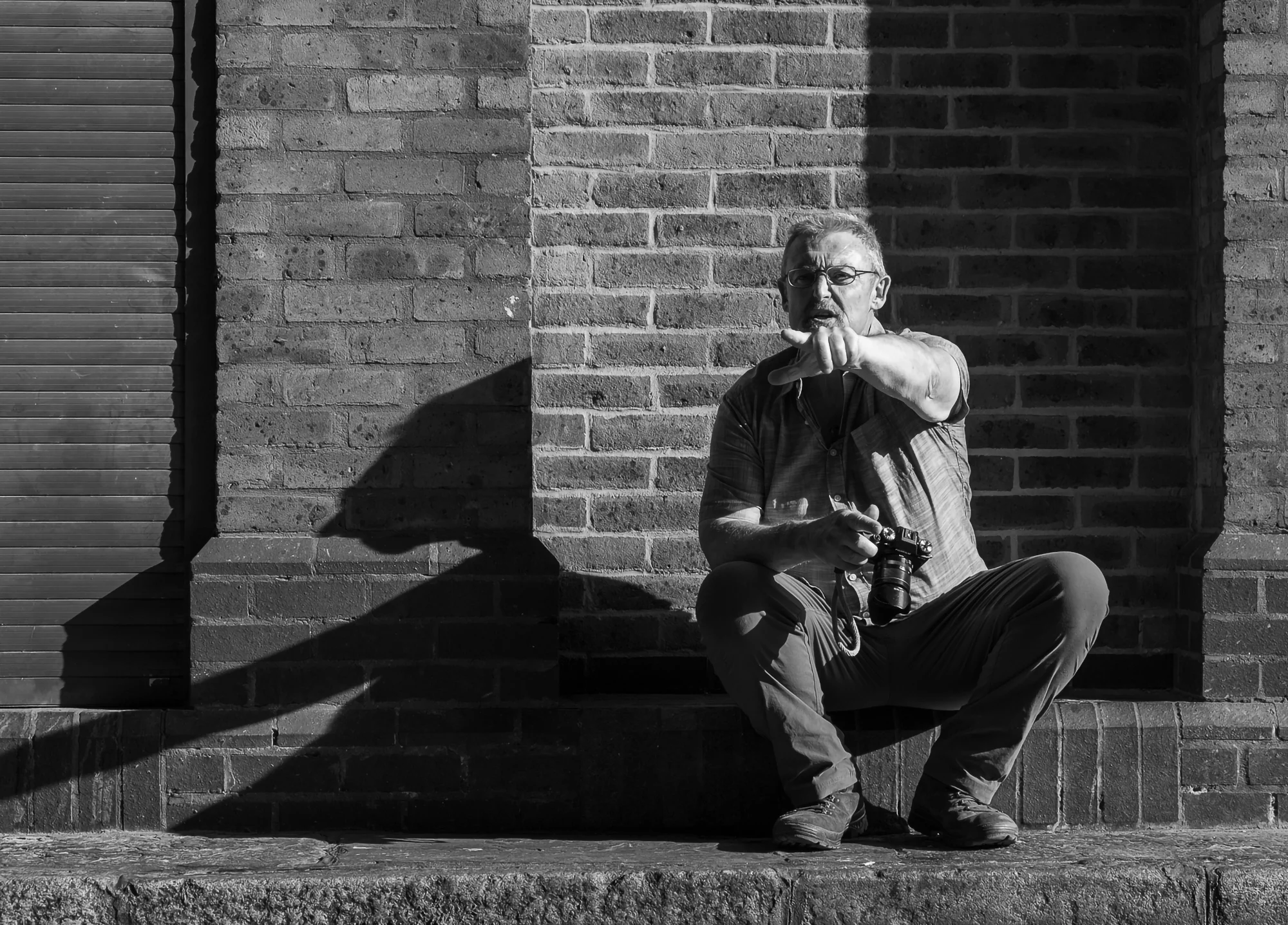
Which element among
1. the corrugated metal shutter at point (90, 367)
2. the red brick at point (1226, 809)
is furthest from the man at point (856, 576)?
the corrugated metal shutter at point (90, 367)

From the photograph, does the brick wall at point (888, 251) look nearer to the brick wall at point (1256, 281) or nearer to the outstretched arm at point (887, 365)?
the brick wall at point (1256, 281)

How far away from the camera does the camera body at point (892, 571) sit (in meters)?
3.25

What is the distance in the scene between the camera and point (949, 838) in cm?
338

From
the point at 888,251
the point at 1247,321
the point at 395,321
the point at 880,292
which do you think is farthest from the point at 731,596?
the point at 1247,321

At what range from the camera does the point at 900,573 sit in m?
3.27

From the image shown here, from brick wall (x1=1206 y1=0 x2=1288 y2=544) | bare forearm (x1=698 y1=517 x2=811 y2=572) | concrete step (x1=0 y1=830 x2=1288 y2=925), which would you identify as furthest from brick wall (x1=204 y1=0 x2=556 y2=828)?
brick wall (x1=1206 y1=0 x2=1288 y2=544)

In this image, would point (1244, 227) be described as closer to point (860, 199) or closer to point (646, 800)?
point (860, 199)

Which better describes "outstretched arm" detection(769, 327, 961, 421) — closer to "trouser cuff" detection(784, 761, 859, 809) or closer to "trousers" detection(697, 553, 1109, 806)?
"trousers" detection(697, 553, 1109, 806)

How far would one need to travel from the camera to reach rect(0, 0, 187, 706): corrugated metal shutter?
4.04m

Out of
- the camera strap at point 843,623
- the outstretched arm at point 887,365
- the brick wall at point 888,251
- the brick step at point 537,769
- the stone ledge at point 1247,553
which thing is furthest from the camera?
the brick wall at point 888,251

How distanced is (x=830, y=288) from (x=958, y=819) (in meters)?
1.39

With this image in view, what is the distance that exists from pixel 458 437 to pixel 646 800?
1.16 m

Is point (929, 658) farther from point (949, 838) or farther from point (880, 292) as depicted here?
point (880, 292)

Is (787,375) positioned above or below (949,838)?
above
